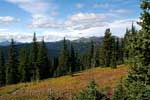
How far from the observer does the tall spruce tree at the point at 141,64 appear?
20.9 m

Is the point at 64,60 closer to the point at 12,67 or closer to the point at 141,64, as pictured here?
the point at 12,67

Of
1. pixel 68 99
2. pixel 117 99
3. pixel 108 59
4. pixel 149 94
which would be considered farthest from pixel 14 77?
pixel 149 94

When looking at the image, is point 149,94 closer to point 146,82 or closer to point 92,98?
point 146,82

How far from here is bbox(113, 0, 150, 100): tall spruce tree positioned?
→ 20.9 meters

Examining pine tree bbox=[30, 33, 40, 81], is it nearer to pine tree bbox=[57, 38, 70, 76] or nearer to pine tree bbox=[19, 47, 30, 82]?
pine tree bbox=[19, 47, 30, 82]

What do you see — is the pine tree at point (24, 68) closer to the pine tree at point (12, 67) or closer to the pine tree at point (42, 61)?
the pine tree at point (12, 67)

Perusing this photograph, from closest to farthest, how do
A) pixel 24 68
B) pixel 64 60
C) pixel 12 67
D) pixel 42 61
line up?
Result: 1. pixel 42 61
2. pixel 12 67
3. pixel 24 68
4. pixel 64 60

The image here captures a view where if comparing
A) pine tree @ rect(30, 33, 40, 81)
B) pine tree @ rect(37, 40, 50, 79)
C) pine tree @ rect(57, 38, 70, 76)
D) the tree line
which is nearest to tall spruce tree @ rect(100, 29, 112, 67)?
the tree line

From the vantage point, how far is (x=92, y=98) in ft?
80.2

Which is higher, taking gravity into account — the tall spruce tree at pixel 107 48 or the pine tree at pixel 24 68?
the tall spruce tree at pixel 107 48

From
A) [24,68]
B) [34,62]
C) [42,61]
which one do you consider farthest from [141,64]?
[24,68]

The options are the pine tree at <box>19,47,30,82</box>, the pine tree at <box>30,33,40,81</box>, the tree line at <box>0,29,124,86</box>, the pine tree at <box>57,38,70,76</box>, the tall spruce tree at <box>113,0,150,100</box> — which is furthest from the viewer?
the pine tree at <box>57,38,70,76</box>

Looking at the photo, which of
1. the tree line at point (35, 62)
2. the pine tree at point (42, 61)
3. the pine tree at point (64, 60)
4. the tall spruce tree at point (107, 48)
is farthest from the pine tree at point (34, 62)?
the tall spruce tree at point (107, 48)

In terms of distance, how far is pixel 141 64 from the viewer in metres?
21.6
